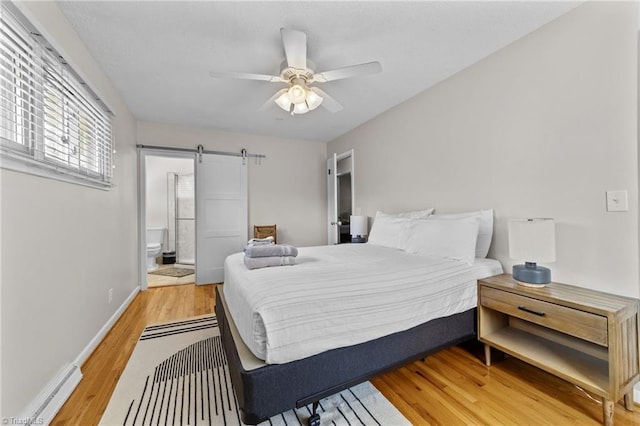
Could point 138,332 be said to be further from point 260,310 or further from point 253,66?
point 253,66

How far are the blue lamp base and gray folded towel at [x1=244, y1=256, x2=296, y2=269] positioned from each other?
1.61 metres

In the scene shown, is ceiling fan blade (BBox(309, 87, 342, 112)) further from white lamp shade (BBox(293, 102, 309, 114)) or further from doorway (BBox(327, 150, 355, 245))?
doorway (BBox(327, 150, 355, 245))

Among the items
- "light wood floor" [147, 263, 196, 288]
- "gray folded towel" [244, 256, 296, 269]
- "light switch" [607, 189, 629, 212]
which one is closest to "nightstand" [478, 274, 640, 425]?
"light switch" [607, 189, 629, 212]

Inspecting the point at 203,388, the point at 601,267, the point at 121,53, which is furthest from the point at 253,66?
the point at 601,267

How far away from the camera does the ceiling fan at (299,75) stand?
189cm

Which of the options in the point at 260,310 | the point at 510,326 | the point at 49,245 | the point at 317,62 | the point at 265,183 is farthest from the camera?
the point at 265,183

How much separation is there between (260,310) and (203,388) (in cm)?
89

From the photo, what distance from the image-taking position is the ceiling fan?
1894mm

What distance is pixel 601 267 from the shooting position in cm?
170

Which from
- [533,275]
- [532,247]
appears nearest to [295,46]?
[532,247]

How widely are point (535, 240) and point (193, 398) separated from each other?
7.76 feet

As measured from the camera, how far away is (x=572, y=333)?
147 centimetres

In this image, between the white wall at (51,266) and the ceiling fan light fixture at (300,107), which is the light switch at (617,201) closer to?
the ceiling fan light fixture at (300,107)

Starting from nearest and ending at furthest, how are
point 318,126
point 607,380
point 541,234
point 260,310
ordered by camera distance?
1. point 260,310
2. point 607,380
3. point 541,234
4. point 318,126
